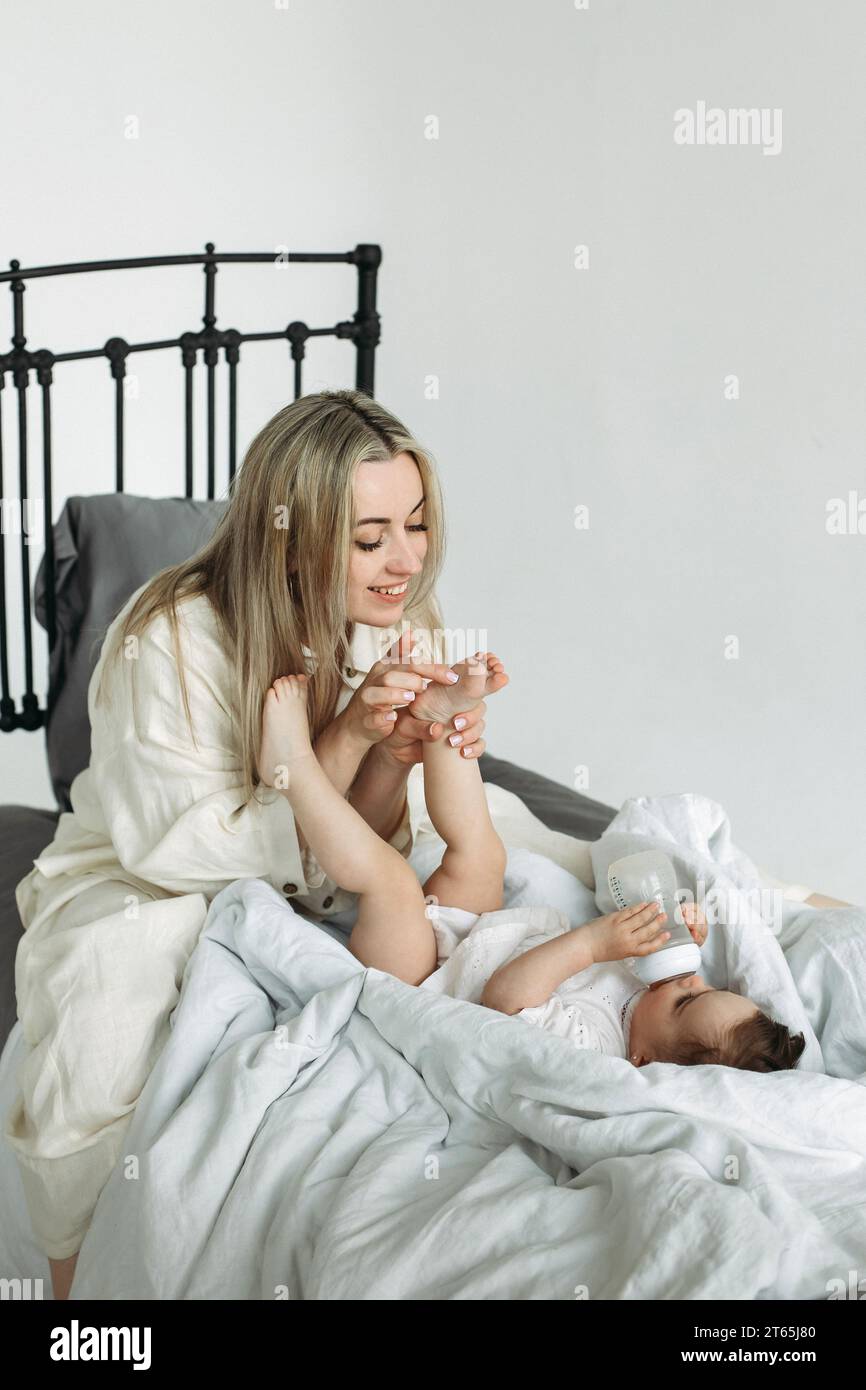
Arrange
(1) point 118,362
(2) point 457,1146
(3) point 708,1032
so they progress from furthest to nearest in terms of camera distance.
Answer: (1) point 118,362, (3) point 708,1032, (2) point 457,1146

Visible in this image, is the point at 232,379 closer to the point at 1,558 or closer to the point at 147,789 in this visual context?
the point at 1,558

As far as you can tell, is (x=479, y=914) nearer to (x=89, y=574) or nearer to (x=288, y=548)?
(x=288, y=548)

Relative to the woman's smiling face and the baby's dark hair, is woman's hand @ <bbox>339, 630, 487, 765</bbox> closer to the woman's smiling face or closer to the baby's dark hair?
A: the woman's smiling face

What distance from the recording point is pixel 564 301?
3.05 meters

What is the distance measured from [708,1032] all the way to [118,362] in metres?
1.53

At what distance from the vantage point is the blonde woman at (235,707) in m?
1.38

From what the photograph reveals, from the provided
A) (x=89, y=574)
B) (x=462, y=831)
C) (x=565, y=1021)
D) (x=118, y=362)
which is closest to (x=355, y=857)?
(x=462, y=831)

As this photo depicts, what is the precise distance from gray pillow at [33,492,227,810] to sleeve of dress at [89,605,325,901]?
0.51 m

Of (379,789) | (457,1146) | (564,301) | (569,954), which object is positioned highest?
(564,301)

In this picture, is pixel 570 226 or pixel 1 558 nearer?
pixel 1 558

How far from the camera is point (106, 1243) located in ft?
3.96

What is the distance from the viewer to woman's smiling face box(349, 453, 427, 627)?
144 cm

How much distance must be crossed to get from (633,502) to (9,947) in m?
1.79
